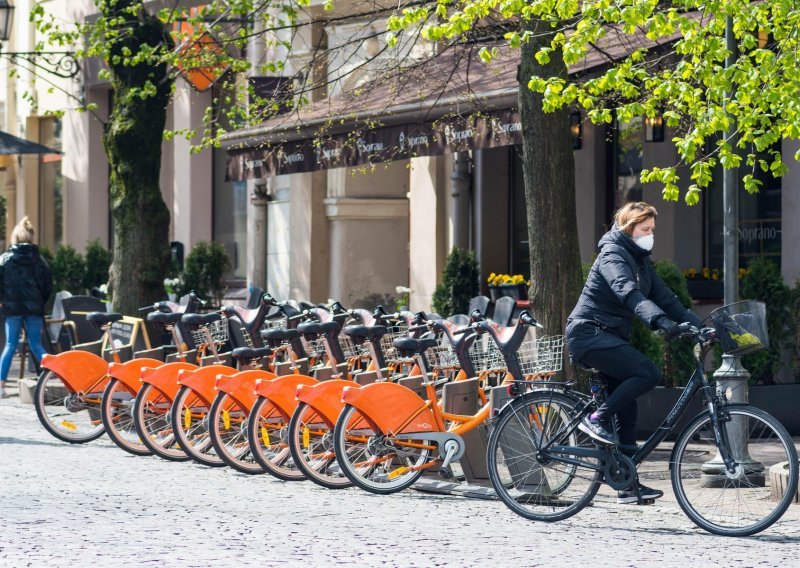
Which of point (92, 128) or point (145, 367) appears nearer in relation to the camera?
point (145, 367)

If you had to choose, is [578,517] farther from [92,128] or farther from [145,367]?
[92,128]

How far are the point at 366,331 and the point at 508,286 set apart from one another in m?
6.63

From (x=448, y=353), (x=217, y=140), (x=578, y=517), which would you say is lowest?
(x=578, y=517)

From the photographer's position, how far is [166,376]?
11.3 meters

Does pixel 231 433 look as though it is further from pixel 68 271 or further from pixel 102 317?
pixel 68 271

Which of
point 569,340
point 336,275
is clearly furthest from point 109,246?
point 569,340

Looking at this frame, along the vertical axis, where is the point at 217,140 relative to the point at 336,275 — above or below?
above

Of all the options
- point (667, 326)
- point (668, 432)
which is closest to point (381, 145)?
point (668, 432)

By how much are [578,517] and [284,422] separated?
90.1 inches

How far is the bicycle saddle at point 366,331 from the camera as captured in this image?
34.0 feet

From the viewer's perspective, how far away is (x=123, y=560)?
698cm

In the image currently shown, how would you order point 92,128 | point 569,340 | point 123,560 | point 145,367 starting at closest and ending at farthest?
point 123,560, point 569,340, point 145,367, point 92,128

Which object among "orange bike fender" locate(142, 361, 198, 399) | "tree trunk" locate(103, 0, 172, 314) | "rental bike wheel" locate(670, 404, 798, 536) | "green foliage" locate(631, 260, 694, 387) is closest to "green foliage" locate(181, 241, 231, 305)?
"tree trunk" locate(103, 0, 172, 314)

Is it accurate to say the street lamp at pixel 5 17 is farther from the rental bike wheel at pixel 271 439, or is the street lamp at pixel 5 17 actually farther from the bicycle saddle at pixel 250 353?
the rental bike wheel at pixel 271 439
